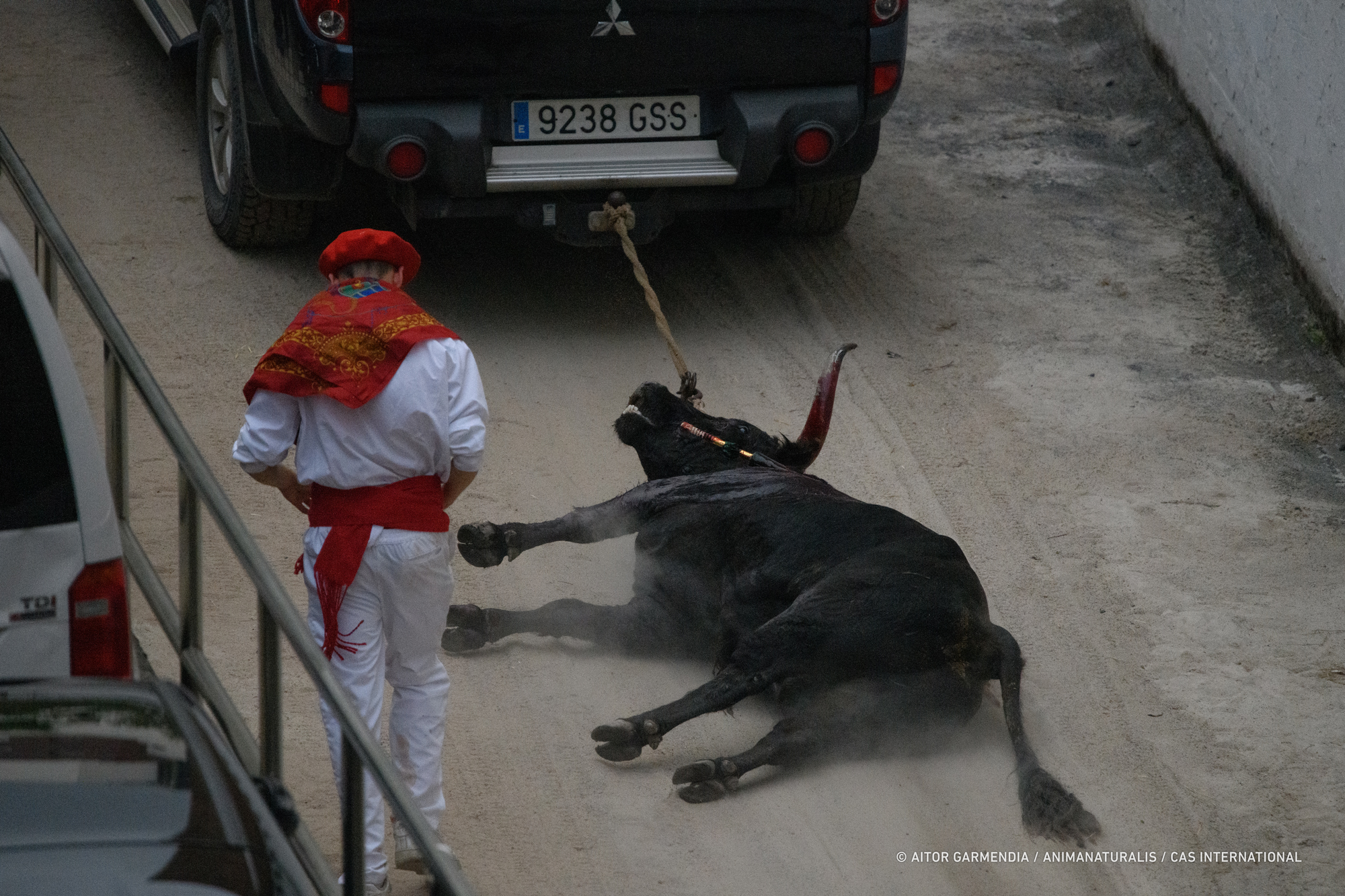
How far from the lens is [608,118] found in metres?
6.46

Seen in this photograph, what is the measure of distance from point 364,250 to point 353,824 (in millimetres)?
1521

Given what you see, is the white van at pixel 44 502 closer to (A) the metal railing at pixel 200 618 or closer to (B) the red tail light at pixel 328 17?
(A) the metal railing at pixel 200 618

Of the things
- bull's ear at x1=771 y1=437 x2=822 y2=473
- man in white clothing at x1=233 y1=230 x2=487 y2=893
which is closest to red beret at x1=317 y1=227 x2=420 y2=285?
man in white clothing at x1=233 y1=230 x2=487 y2=893

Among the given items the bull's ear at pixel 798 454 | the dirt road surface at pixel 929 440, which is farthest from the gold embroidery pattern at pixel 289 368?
the bull's ear at pixel 798 454

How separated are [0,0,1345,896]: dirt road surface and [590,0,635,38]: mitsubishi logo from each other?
1412mm

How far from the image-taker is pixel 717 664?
193 inches

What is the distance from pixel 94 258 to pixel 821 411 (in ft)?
12.0

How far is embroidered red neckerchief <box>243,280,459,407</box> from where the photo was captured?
140 inches

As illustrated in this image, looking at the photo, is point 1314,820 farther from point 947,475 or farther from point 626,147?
point 626,147

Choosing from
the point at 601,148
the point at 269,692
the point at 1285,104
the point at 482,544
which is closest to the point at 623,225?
the point at 601,148

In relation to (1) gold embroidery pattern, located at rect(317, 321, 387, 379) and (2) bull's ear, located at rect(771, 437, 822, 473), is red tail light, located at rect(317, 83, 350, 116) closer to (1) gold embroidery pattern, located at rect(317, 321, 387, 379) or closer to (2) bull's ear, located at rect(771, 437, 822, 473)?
(2) bull's ear, located at rect(771, 437, 822, 473)

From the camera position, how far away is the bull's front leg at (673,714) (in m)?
4.43

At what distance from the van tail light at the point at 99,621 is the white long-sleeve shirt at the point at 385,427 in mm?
655

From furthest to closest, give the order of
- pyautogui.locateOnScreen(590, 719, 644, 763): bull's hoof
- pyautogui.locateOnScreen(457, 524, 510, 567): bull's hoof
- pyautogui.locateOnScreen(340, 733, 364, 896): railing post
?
1. pyautogui.locateOnScreen(457, 524, 510, 567): bull's hoof
2. pyautogui.locateOnScreen(590, 719, 644, 763): bull's hoof
3. pyautogui.locateOnScreen(340, 733, 364, 896): railing post
